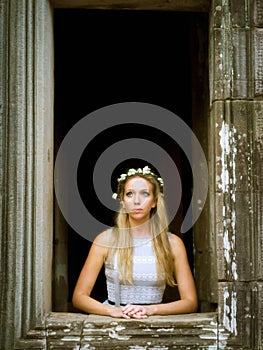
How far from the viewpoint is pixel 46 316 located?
3.74 meters

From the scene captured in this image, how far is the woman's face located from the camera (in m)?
4.33

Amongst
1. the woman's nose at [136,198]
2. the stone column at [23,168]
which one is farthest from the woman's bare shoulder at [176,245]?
the stone column at [23,168]

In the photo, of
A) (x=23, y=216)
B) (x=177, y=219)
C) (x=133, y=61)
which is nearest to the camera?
(x=23, y=216)

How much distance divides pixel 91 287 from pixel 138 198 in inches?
27.3

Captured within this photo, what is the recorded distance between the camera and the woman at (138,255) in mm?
4254

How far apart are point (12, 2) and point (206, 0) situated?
1209mm

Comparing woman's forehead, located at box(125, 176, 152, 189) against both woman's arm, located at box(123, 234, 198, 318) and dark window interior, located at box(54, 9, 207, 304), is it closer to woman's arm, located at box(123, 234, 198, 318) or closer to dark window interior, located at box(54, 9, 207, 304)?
woman's arm, located at box(123, 234, 198, 318)

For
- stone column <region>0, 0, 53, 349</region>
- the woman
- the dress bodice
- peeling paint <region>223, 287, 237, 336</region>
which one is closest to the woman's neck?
the woman

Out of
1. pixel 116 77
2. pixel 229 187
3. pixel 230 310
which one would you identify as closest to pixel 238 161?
pixel 229 187

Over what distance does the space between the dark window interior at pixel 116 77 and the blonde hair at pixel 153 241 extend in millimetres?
2148

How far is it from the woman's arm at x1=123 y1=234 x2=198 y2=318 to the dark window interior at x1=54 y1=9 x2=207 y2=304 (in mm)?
2355

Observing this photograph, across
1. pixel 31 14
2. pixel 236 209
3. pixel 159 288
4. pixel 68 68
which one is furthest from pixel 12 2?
pixel 68 68

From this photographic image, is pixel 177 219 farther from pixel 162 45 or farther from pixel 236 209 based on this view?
pixel 236 209

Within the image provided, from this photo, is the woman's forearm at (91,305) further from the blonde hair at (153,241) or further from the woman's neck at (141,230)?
the woman's neck at (141,230)
